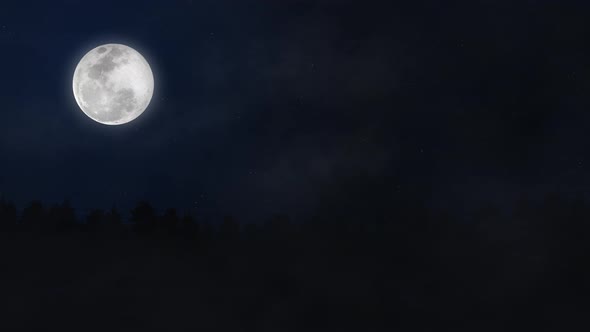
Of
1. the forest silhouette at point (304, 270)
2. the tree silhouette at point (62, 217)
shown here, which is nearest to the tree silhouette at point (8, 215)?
the forest silhouette at point (304, 270)

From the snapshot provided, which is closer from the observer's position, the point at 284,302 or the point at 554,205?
the point at 284,302

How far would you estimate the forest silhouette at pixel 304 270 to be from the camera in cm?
1908

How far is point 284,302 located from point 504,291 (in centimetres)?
1031

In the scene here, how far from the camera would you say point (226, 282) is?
24.4 metres

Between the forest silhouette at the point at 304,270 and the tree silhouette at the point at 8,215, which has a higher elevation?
the tree silhouette at the point at 8,215

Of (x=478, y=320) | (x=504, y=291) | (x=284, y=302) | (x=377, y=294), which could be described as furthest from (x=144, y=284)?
(x=504, y=291)

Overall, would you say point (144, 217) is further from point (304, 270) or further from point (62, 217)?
point (304, 270)

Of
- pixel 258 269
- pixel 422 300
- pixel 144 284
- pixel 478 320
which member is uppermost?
pixel 258 269

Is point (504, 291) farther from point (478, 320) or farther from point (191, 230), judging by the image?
point (191, 230)

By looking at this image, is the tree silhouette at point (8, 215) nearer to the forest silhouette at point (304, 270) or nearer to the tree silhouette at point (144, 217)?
the forest silhouette at point (304, 270)

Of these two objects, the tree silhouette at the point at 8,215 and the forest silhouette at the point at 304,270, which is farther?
the tree silhouette at the point at 8,215

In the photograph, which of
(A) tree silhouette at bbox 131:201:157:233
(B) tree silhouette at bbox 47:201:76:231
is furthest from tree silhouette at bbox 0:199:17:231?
(A) tree silhouette at bbox 131:201:157:233

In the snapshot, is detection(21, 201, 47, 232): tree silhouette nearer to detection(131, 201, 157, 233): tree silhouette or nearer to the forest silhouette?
the forest silhouette

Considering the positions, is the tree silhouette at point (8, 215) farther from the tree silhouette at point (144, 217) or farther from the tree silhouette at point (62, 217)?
the tree silhouette at point (144, 217)
